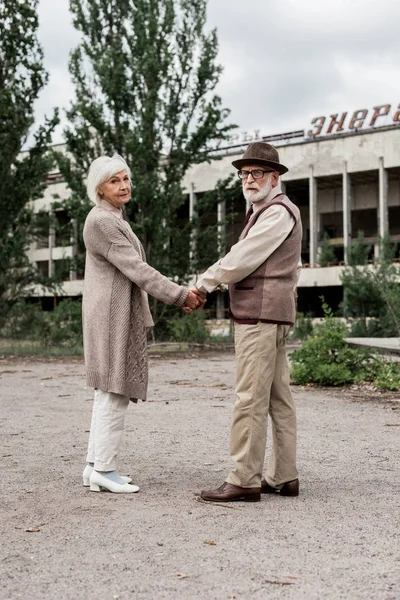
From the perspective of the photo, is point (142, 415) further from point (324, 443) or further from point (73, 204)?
point (73, 204)

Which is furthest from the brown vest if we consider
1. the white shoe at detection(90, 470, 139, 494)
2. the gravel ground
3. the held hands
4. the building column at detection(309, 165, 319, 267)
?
the building column at detection(309, 165, 319, 267)

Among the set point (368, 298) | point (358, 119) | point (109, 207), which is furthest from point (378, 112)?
point (109, 207)

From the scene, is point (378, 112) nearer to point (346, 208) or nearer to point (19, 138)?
point (346, 208)

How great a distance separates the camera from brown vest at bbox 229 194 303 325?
5.21m

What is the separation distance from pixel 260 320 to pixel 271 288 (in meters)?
0.20

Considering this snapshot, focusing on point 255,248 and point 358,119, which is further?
point 358,119

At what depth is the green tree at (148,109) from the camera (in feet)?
77.1

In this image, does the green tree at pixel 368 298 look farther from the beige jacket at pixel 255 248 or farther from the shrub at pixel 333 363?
the beige jacket at pixel 255 248

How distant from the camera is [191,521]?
4555mm

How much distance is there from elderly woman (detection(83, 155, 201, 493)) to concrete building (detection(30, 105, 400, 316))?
51.7 m

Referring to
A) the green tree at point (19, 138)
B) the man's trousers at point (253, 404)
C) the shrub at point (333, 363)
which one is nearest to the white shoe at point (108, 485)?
the man's trousers at point (253, 404)

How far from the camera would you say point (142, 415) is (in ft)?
30.7

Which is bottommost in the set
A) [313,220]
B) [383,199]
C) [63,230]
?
[63,230]

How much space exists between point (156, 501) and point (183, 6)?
849 inches
